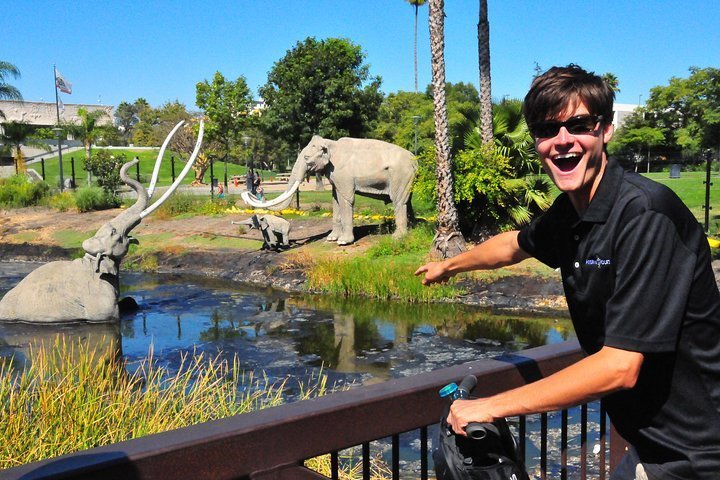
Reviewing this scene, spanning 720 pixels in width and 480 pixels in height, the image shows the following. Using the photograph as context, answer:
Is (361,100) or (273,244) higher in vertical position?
(361,100)

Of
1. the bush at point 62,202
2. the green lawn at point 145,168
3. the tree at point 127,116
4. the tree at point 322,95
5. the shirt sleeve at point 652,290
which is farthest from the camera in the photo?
the tree at point 127,116

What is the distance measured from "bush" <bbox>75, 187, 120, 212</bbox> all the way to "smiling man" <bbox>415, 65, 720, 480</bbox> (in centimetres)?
2239

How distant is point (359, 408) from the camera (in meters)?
1.89

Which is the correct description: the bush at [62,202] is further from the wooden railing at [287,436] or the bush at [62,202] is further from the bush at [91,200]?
the wooden railing at [287,436]

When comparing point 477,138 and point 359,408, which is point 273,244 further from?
point 359,408

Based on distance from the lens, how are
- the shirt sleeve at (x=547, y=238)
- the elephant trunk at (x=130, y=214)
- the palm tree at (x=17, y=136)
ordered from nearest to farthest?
the shirt sleeve at (x=547, y=238) < the elephant trunk at (x=130, y=214) < the palm tree at (x=17, y=136)

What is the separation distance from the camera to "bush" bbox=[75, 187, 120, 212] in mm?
22391

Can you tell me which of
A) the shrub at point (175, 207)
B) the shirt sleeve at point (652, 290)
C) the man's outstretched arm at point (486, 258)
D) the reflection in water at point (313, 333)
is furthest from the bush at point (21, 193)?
the shirt sleeve at point (652, 290)

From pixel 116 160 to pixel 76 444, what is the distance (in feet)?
83.3

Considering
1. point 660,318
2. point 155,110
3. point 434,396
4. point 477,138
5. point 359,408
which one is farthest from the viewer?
point 155,110

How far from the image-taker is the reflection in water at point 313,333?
29.6ft

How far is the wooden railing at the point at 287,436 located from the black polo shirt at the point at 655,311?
506 mm

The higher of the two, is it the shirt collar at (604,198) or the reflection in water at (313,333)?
the shirt collar at (604,198)

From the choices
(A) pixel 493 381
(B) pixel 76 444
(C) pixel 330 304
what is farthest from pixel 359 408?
(C) pixel 330 304
